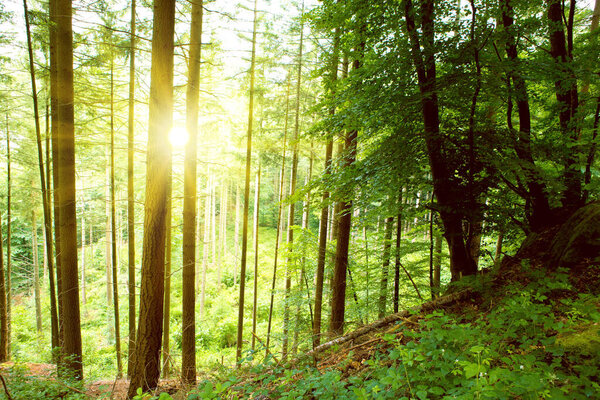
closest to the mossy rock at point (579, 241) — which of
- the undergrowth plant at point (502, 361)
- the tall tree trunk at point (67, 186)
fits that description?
the undergrowth plant at point (502, 361)

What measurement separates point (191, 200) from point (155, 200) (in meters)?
2.67

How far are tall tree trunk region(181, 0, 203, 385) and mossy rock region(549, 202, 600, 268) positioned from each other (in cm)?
644

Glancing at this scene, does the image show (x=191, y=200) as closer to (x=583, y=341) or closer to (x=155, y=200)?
(x=155, y=200)

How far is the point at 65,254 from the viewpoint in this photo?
210 inches

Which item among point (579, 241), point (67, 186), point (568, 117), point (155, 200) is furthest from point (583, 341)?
point (67, 186)

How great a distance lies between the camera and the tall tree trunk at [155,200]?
364 centimetres

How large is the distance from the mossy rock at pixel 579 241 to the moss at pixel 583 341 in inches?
55.1

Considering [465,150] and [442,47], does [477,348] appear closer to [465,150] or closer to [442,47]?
[465,150]

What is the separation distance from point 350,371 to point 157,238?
298cm

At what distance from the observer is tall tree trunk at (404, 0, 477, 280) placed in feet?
10.4

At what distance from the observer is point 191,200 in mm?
6281

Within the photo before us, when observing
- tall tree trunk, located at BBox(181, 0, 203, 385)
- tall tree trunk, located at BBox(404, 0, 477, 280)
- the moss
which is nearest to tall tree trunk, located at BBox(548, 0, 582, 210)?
tall tree trunk, located at BBox(404, 0, 477, 280)

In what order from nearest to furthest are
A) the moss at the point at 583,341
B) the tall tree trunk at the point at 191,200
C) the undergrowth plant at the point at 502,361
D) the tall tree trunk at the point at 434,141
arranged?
the undergrowth plant at the point at 502,361, the moss at the point at 583,341, the tall tree trunk at the point at 434,141, the tall tree trunk at the point at 191,200

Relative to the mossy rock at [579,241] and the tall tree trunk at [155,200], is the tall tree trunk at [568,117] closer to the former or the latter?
the mossy rock at [579,241]
